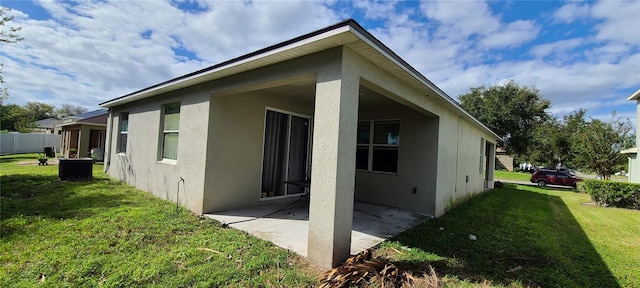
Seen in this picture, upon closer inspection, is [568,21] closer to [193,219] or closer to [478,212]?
[478,212]

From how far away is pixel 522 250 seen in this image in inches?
180

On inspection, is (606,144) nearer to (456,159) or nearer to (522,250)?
(456,159)

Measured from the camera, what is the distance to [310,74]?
373cm

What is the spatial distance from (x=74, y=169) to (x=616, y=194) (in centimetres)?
1996

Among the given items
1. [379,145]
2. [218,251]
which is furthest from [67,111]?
[218,251]

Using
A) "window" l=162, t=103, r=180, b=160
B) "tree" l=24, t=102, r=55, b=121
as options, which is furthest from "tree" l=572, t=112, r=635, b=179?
"tree" l=24, t=102, r=55, b=121

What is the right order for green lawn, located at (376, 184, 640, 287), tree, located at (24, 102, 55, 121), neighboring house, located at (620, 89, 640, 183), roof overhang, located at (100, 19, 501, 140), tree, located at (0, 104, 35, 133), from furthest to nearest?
tree, located at (24, 102, 55, 121), tree, located at (0, 104, 35, 133), neighboring house, located at (620, 89, 640, 183), green lawn, located at (376, 184, 640, 287), roof overhang, located at (100, 19, 501, 140)

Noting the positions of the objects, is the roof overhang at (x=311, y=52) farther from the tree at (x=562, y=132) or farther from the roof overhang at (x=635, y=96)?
the tree at (x=562, y=132)

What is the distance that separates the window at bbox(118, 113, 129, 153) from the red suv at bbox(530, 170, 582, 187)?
991 inches

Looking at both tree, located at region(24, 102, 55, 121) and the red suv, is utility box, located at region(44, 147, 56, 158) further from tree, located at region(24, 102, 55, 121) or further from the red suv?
tree, located at region(24, 102, 55, 121)

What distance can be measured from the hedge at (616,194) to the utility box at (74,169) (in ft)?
63.6

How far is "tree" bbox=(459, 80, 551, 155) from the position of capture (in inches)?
805

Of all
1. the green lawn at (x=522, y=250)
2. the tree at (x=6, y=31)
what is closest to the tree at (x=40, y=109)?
the tree at (x=6, y=31)

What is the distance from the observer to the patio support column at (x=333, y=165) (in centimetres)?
329
